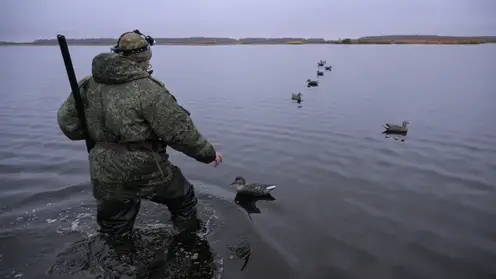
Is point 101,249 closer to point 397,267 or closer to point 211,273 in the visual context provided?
point 211,273

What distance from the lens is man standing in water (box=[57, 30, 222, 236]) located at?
16.4 feet

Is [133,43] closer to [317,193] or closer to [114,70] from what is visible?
[114,70]

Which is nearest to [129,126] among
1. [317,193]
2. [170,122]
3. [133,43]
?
[170,122]

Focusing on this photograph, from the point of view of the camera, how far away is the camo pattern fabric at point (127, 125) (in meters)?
5.00

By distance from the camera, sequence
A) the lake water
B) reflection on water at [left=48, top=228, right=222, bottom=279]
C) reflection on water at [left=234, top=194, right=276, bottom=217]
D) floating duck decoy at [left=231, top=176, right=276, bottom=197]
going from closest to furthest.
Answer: reflection on water at [left=48, top=228, right=222, bottom=279], the lake water, reflection on water at [left=234, top=194, right=276, bottom=217], floating duck decoy at [left=231, top=176, right=276, bottom=197]

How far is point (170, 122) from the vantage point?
5.12 m

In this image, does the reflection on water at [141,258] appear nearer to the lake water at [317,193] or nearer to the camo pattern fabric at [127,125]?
the lake water at [317,193]

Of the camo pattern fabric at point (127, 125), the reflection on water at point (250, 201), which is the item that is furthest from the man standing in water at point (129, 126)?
the reflection on water at point (250, 201)

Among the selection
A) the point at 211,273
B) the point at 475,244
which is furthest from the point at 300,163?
the point at 211,273

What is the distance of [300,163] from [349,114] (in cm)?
813

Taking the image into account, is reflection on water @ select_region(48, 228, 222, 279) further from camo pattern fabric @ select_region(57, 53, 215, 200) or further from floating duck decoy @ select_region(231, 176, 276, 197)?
floating duck decoy @ select_region(231, 176, 276, 197)

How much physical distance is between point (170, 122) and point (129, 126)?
1.71 ft

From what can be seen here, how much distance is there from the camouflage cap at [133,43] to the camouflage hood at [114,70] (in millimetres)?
201

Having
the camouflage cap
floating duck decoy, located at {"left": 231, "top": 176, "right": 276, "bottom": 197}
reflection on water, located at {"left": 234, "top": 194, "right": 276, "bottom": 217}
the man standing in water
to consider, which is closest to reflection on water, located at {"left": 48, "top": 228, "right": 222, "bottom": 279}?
the man standing in water
